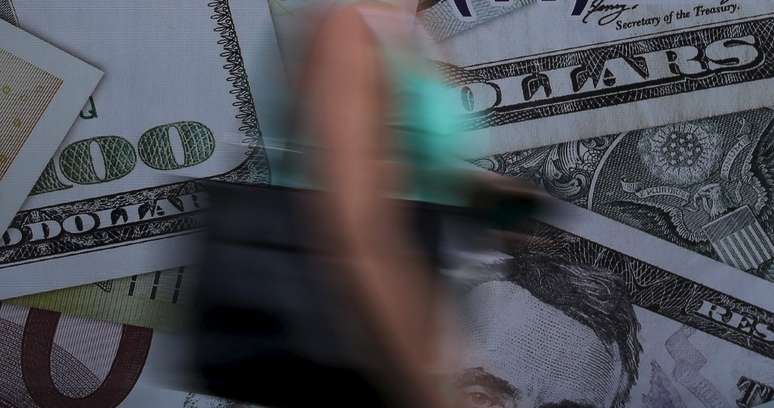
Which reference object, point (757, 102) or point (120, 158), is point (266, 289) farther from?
point (757, 102)

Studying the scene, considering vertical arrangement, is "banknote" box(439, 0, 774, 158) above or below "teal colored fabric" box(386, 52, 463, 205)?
above

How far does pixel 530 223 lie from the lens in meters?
0.39

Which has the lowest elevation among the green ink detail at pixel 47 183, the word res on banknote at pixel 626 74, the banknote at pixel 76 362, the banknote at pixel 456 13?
the banknote at pixel 76 362

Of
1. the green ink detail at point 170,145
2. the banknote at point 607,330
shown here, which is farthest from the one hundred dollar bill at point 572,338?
the green ink detail at point 170,145

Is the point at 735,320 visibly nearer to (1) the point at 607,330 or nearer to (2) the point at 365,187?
(1) the point at 607,330

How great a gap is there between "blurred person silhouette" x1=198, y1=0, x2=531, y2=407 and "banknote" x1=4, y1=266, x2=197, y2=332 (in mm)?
60

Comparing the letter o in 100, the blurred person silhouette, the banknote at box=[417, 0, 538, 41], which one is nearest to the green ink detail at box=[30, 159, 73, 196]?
the letter o in 100

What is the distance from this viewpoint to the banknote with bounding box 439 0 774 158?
0.41 meters

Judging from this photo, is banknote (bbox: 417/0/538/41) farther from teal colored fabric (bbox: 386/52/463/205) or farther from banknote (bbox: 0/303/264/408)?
banknote (bbox: 0/303/264/408)

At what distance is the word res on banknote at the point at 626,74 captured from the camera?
407 millimetres

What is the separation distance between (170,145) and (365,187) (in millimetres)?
137

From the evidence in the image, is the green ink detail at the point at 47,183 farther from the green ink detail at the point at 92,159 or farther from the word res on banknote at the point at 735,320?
the word res on banknote at the point at 735,320

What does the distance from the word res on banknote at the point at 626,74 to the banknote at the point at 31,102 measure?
229 mm

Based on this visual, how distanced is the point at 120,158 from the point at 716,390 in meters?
0.39
